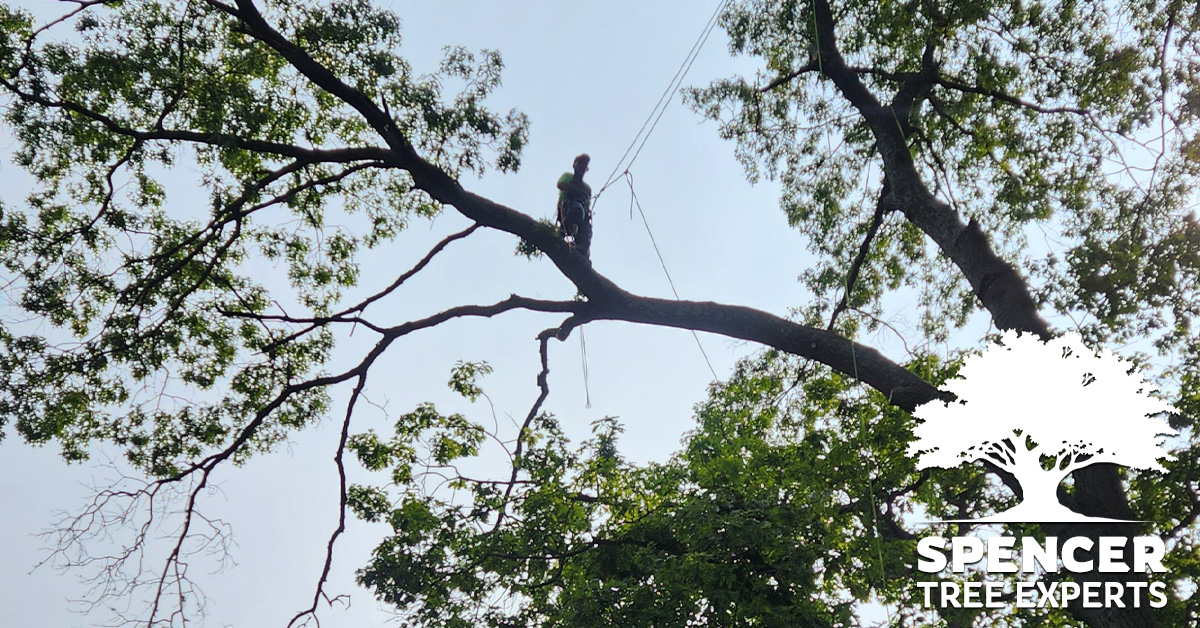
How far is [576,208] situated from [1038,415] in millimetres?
3468

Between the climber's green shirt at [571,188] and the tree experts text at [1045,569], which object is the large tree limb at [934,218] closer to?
the tree experts text at [1045,569]

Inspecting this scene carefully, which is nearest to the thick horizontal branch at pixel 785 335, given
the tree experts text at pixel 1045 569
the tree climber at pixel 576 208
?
the tree climber at pixel 576 208

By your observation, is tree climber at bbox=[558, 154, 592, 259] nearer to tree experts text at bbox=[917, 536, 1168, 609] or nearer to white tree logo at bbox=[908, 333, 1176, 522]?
white tree logo at bbox=[908, 333, 1176, 522]

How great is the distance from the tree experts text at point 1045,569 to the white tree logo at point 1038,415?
1.27 feet

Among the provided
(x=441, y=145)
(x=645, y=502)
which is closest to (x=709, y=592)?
(x=645, y=502)

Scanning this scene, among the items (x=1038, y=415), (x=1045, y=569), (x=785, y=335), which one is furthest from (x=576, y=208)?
(x=1045, y=569)

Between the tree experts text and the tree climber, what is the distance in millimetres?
3454

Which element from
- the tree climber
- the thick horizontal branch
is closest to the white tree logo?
the thick horizontal branch

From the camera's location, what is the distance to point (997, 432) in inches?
199

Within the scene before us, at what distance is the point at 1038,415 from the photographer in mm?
5000

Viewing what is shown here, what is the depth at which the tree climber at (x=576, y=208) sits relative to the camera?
5906 mm

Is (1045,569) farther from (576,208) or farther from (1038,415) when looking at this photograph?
(576,208)

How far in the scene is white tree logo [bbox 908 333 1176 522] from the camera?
4.72m

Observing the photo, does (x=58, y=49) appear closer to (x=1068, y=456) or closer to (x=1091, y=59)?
(x=1068, y=456)
